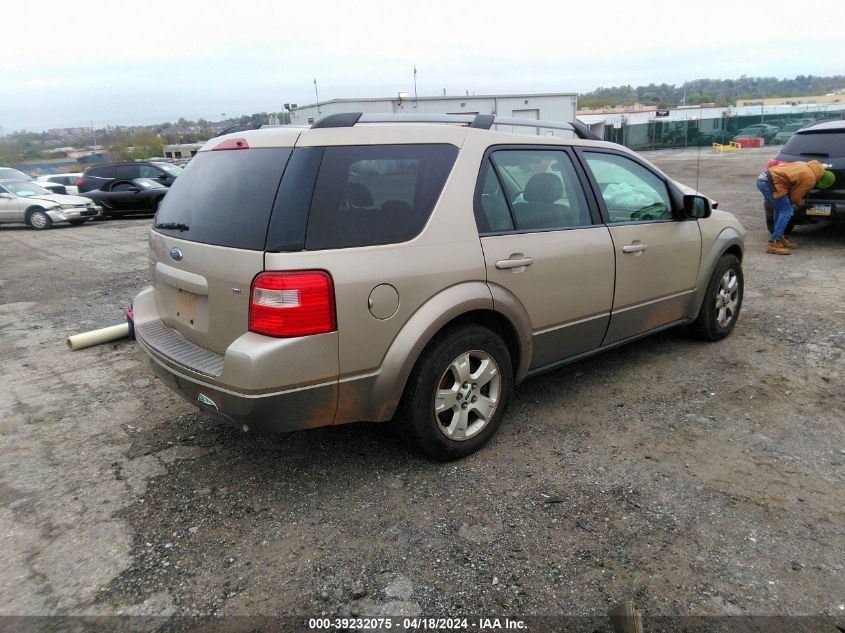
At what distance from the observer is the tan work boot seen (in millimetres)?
8602

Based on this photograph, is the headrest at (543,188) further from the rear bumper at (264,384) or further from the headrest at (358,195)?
the rear bumper at (264,384)

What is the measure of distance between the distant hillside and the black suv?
81.9 meters

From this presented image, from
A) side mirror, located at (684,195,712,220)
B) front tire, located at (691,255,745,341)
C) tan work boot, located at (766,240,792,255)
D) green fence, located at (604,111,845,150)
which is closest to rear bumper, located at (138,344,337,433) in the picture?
side mirror, located at (684,195,712,220)

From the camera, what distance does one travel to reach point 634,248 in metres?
4.19

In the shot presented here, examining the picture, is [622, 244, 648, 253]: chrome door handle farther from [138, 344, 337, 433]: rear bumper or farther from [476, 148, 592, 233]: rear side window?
[138, 344, 337, 433]: rear bumper

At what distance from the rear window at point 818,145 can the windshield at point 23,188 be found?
1824cm

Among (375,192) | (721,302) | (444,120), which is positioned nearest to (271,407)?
(375,192)

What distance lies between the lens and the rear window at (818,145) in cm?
843

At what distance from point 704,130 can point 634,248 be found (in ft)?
154

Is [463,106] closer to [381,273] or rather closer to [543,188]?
[543,188]

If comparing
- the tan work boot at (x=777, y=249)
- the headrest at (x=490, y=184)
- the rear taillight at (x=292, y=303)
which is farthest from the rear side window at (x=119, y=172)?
the rear taillight at (x=292, y=303)

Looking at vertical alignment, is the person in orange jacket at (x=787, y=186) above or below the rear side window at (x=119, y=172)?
below

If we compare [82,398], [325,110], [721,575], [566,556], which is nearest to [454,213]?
[566,556]

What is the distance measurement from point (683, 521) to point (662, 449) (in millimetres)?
709
